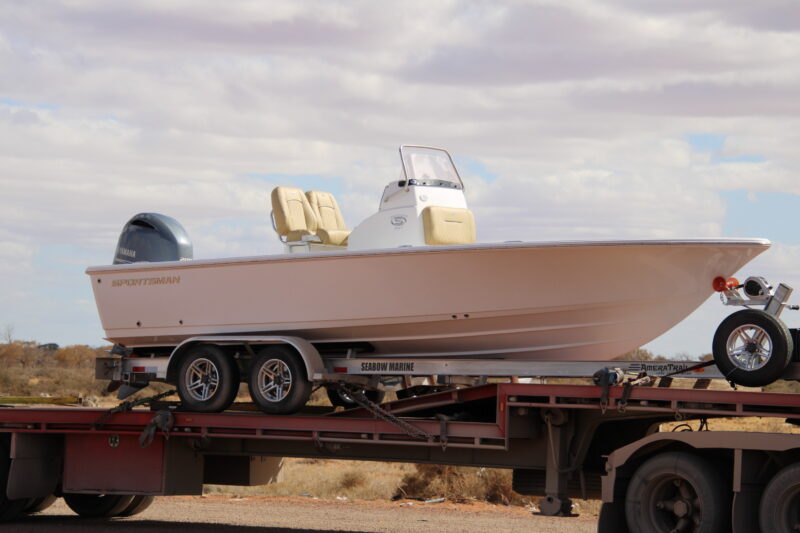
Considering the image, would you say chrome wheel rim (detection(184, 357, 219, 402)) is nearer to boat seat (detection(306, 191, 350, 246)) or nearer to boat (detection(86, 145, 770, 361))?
boat (detection(86, 145, 770, 361))

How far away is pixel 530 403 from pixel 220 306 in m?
3.27

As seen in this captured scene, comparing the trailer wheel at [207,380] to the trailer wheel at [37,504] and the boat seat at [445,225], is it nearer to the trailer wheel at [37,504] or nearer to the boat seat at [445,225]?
the trailer wheel at [37,504]

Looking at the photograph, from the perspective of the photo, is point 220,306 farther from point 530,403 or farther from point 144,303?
point 530,403

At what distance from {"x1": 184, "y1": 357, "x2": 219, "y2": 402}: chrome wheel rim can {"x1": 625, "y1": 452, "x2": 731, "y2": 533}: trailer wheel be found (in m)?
3.94

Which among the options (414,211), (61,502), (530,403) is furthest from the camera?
(61,502)

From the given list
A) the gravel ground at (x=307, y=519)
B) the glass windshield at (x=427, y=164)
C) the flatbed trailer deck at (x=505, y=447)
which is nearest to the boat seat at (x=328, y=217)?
the glass windshield at (x=427, y=164)

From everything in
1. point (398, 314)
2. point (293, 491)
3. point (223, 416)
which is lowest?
point (293, 491)

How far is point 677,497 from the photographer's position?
25.2 ft

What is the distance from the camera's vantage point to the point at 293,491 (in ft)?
49.2

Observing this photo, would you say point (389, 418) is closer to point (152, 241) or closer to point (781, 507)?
point (781, 507)

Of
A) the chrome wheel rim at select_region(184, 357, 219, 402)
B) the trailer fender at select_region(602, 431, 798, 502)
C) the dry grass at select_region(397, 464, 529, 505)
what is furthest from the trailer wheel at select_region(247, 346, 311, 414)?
the dry grass at select_region(397, 464, 529, 505)

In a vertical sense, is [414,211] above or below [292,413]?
above

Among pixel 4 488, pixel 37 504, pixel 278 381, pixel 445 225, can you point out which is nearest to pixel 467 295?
pixel 445 225

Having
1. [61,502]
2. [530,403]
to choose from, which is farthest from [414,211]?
[61,502]
